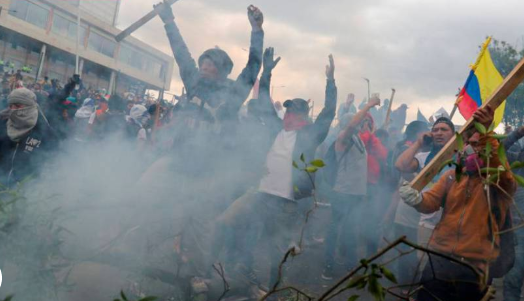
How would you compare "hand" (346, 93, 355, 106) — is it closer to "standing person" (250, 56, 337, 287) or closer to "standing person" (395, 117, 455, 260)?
"standing person" (250, 56, 337, 287)

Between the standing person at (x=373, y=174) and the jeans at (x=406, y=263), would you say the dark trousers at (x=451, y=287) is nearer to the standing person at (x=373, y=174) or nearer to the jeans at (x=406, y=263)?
the jeans at (x=406, y=263)

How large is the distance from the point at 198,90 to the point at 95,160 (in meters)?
1.43

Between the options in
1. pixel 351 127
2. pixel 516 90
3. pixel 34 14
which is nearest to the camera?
pixel 351 127

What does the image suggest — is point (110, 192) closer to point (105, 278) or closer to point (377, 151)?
point (105, 278)

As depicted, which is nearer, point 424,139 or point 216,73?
point 424,139

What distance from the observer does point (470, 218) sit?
265cm

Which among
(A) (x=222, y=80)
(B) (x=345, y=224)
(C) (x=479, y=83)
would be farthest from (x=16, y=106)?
(C) (x=479, y=83)

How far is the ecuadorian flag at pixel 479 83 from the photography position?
4398mm

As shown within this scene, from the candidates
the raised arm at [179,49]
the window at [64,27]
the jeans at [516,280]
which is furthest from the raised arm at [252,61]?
the window at [64,27]

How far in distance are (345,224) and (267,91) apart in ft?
7.10

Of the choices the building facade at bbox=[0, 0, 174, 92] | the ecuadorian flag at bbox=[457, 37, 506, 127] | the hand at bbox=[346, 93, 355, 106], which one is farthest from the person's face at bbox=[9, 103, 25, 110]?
the building facade at bbox=[0, 0, 174, 92]

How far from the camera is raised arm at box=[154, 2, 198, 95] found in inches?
151

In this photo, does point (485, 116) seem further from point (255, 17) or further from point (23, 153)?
point (23, 153)

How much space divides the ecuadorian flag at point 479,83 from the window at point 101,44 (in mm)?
35738
